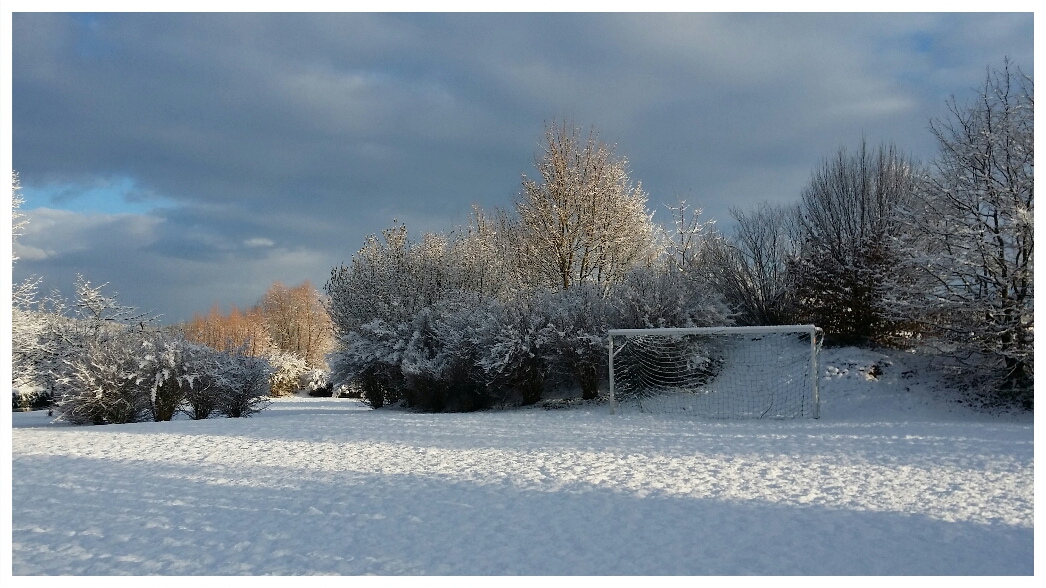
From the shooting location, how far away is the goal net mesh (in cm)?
1566

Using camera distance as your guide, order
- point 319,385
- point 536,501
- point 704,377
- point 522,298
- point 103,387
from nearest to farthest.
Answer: point 536,501
point 103,387
point 704,377
point 522,298
point 319,385

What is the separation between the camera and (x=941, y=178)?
15.5m

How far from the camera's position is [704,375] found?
17.0m

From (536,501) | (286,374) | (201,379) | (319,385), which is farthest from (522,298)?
(286,374)

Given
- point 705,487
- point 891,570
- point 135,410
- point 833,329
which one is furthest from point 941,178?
point 135,410

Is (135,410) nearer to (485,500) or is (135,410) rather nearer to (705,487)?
(485,500)

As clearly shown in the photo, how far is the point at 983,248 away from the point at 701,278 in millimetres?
7952

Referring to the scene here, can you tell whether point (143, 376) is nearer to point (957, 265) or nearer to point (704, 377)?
point (704, 377)

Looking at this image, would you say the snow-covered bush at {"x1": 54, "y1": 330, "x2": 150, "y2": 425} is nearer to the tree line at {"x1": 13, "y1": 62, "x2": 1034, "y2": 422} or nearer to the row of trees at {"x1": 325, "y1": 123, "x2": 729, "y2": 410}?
the tree line at {"x1": 13, "y1": 62, "x2": 1034, "y2": 422}

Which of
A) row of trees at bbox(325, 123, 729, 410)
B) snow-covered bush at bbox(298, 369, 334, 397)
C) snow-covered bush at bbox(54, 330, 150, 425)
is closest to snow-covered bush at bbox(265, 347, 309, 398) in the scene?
snow-covered bush at bbox(298, 369, 334, 397)

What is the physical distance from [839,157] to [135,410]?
19768mm

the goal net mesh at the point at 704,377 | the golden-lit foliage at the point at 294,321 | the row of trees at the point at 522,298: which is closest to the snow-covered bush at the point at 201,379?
the row of trees at the point at 522,298

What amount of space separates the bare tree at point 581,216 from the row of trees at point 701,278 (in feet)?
0.16

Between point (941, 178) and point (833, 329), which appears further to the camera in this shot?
point (833, 329)
